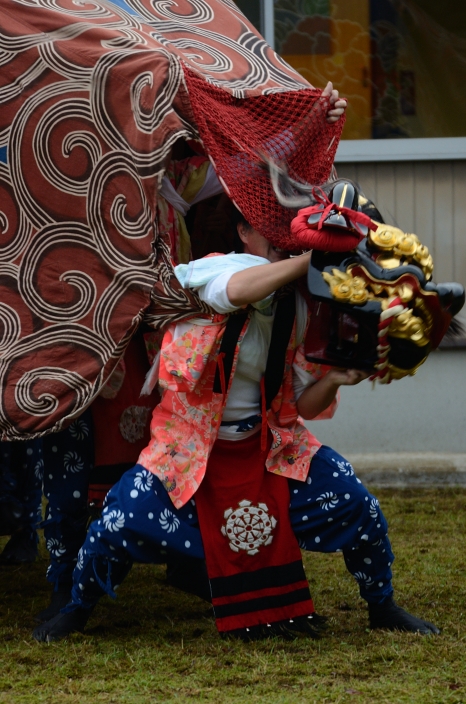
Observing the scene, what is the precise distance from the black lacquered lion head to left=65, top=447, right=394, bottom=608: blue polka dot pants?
498 mm

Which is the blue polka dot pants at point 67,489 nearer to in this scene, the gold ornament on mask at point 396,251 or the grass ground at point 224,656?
the grass ground at point 224,656

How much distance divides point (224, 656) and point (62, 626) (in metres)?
0.58

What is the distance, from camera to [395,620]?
3.49 metres

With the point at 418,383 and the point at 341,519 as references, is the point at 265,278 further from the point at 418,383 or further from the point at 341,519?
the point at 418,383

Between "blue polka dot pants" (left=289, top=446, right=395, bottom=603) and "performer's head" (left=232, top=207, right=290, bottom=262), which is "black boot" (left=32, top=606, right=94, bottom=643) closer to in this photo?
"blue polka dot pants" (left=289, top=446, right=395, bottom=603)

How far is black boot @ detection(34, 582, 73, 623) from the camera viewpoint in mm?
3736

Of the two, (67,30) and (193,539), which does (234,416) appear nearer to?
(193,539)

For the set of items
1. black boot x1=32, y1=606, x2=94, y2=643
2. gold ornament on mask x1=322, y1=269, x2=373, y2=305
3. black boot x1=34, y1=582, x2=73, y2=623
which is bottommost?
black boot x1=34, y1=582, x2=73, y2=623

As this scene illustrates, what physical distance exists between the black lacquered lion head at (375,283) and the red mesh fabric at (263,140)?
21cm

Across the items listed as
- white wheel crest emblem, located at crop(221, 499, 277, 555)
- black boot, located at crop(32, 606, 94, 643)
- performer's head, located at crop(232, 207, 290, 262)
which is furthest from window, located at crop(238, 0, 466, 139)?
black boot, located at crop(32, 606, 94, 643)

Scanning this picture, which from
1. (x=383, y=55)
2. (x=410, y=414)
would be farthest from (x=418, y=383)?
(x=383, y=55)

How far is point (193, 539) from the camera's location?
3363 mm

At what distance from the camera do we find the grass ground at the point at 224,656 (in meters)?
2.95

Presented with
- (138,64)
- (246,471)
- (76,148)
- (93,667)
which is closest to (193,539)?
(246,471)
